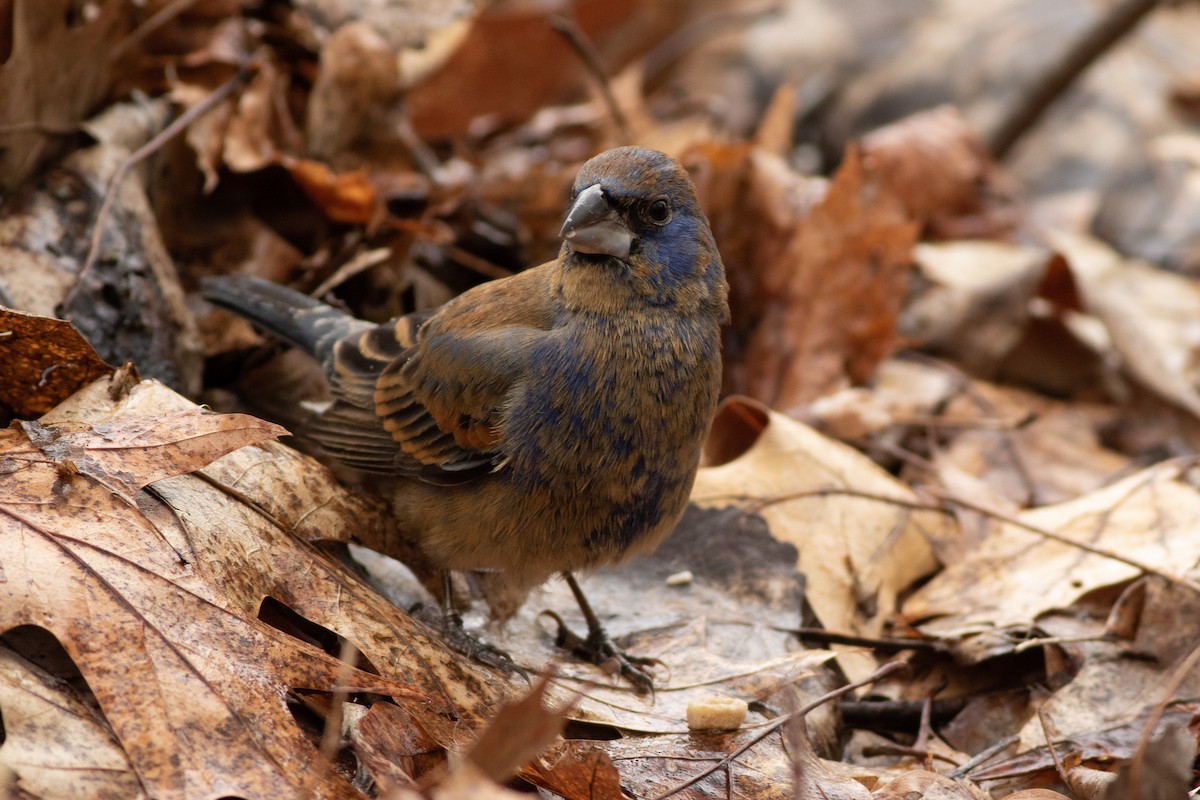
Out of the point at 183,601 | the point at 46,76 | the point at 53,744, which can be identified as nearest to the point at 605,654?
the point at 183,601

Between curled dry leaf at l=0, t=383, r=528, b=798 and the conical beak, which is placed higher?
the conical beak

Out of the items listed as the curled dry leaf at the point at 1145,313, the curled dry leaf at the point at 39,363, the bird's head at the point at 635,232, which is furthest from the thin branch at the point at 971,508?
the curled dry leaf at the point at 39,363

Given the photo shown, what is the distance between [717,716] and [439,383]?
1.25 metres

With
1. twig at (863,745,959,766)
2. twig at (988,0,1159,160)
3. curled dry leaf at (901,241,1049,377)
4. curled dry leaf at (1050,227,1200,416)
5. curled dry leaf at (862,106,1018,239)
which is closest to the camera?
twig at (863,745,959,766)

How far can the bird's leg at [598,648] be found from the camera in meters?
3.35

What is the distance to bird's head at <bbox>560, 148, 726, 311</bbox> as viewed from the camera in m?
3.30

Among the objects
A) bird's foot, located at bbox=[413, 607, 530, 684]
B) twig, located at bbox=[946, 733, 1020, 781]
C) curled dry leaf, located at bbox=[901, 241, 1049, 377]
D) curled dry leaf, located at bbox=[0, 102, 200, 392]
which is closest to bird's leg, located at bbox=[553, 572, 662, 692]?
bird's foot, located at bbox=[413, 607, 530, 684]

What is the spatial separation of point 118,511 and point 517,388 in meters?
1.12

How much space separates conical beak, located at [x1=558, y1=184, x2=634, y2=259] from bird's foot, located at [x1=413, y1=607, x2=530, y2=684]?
110 centimetres

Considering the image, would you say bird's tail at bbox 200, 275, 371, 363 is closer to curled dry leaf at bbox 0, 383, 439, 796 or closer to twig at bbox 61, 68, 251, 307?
twig at bbox 61, 68, 251, 307

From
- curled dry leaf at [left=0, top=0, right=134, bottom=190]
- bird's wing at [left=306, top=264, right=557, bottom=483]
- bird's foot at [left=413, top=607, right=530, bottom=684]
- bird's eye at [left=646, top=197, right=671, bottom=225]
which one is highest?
curled dry leaf at [left=0, top=0, right=134, bottom=190]

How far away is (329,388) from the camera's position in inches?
156

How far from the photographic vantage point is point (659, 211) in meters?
3.41

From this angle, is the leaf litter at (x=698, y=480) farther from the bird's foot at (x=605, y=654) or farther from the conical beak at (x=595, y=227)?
the conical beak at (x=595, y=227)
